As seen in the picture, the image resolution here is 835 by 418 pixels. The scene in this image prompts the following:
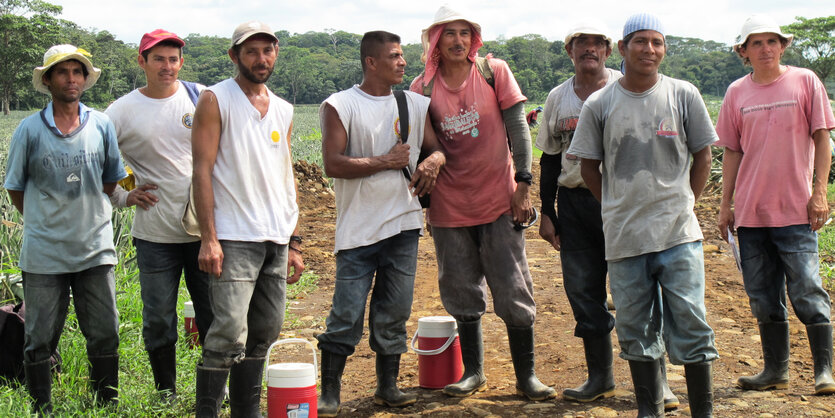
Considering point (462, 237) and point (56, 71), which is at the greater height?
point (56, 71)

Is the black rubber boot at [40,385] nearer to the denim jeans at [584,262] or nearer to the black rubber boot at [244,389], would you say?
the black rubber boot at [244,389]

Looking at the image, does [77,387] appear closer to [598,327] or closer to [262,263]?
[262,263]

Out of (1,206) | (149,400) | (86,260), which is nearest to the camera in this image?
(86,260)

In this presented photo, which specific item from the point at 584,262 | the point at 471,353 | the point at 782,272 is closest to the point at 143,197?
the point at 471,353

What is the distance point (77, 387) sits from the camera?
14.6ft

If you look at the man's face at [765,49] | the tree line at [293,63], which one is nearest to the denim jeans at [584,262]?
the man's face at [765,49]

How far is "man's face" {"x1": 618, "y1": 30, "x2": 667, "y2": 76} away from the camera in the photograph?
3.65m

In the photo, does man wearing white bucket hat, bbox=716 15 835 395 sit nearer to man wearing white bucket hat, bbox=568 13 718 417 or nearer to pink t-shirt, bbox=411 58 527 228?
man wearing white bucket hat, bbox=568 13 718 417

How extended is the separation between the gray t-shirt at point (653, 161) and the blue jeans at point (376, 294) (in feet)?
3.55

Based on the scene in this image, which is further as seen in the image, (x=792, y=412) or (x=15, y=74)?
(x=15, y=74)

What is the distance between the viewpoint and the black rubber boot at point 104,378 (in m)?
4.11

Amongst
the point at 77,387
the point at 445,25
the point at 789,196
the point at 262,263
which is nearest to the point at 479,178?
the point at 445,25

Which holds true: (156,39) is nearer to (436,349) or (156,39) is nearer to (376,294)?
(376,294)

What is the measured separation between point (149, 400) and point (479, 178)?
2.04 meters
